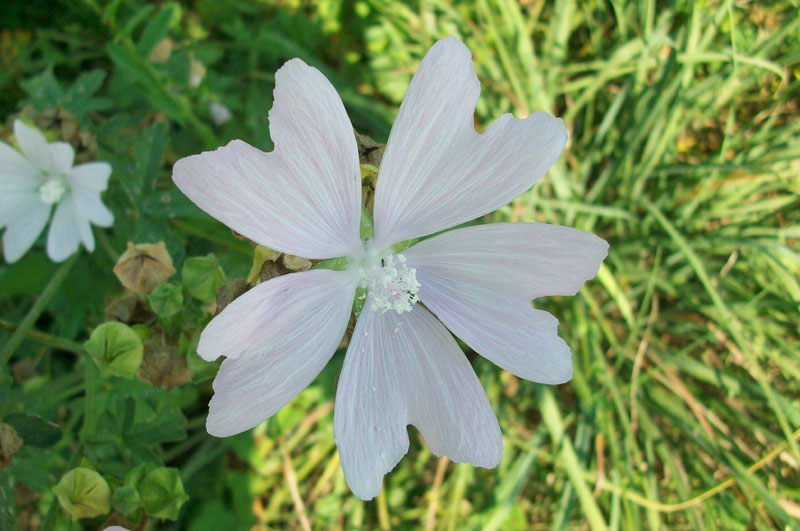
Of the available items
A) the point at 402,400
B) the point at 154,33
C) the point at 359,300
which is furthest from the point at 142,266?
the point at 154,33

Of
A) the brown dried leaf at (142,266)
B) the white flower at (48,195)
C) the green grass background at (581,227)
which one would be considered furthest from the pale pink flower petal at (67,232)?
the brown dried leaf at (142,266)

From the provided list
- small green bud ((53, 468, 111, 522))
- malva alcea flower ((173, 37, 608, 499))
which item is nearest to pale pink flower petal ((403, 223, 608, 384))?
malva alcea flower ((173, 37, 608, 499))

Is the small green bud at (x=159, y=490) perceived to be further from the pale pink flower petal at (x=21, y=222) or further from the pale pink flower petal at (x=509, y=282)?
the pale pink flower petal at (x=21, y=222)

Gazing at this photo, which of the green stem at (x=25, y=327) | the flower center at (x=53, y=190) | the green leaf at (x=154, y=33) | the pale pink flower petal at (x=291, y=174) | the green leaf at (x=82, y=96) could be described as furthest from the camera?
the green leaf at (x=154, y=33)

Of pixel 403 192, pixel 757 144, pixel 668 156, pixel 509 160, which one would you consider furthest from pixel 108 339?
pixel 757 144

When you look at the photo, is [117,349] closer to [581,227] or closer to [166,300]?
[166,300]

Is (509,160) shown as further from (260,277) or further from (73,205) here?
(73,205)

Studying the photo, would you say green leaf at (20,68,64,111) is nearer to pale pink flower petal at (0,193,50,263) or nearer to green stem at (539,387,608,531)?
pale pink flower petal at (0,193,50,263)
